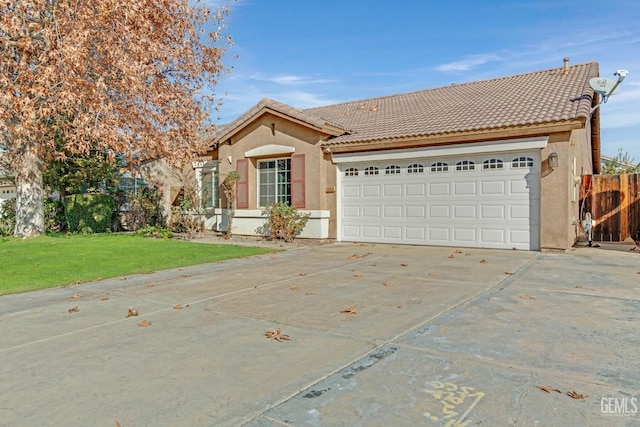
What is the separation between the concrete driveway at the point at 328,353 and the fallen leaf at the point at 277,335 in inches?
2.3

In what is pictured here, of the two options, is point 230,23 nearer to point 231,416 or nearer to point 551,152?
point 551,152

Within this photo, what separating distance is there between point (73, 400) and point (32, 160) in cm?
1406

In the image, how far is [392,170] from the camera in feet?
41.7

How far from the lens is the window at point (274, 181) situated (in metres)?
14.4

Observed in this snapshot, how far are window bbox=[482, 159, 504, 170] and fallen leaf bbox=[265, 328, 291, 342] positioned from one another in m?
8.74

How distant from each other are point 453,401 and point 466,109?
11.8m

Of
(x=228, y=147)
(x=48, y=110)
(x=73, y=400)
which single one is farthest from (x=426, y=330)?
(x=228, y=147)

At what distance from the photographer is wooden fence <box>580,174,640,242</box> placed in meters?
12.6

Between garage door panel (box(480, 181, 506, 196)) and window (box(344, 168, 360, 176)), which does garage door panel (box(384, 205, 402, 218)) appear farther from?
garage door panel (box(480, 181, 506, 196))

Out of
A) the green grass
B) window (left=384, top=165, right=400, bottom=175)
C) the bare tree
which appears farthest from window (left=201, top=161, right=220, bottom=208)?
window (left=384, top=165, right=400, bottom=175)

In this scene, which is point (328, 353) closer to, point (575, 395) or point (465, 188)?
point (575, 395)

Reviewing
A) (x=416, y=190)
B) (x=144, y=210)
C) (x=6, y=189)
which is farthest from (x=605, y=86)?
(x=6, y=189)

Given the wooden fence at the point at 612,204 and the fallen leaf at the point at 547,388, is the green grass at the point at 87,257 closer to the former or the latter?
the fallen leaf at the point at 547,388

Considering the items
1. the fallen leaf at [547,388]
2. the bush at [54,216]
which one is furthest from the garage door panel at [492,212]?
the bush at [54,216]
